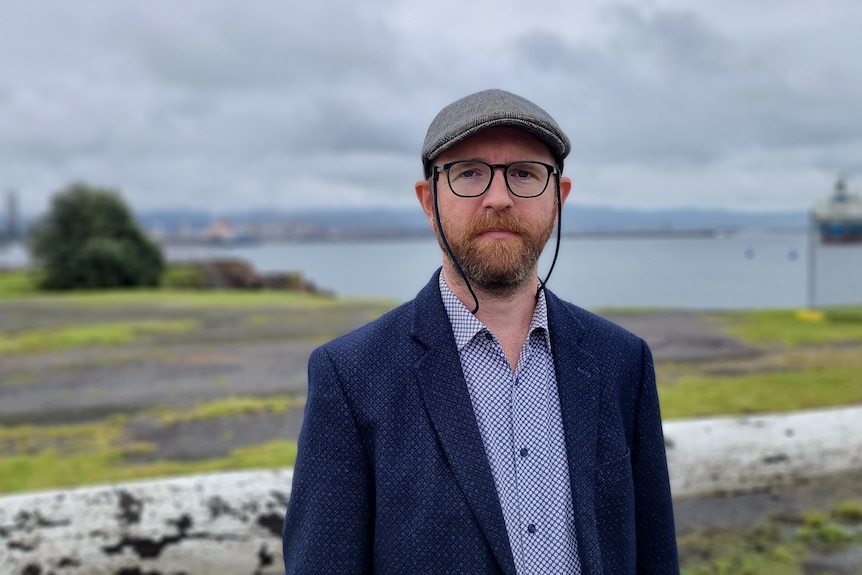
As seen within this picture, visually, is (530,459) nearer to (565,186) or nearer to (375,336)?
(375,336)

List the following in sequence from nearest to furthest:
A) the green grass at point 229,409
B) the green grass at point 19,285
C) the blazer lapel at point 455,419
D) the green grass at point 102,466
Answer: the blazer lapel at point 455,419, the green grass at point 102,466, the green grass at point 229,409, the green grass at point 19,285

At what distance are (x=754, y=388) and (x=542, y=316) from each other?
8.61 meters

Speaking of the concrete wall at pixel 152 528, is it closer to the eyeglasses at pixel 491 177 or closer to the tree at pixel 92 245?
the eyeglasses at pixel 491 177

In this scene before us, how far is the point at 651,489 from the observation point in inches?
95.9

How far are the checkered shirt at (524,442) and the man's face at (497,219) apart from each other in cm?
17

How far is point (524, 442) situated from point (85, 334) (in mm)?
18154

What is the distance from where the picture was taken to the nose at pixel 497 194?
2182 mm

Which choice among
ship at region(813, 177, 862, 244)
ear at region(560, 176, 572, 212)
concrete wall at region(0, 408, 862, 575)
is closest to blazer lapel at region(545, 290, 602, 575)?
ear at region(560, 176, 572, 212)

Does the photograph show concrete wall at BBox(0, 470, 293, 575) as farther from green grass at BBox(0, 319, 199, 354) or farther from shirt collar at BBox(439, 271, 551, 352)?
green grass at BBox(0, 319, 199, 354)

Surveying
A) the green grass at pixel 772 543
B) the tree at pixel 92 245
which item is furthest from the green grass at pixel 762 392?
the tree at pixel 92 245

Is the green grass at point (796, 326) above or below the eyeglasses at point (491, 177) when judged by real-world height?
below

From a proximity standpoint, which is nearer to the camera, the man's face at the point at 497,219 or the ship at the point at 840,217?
the man's face at the point at 497,219

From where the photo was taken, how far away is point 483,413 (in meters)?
2.22

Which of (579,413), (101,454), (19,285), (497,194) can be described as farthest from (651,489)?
(19,285)
